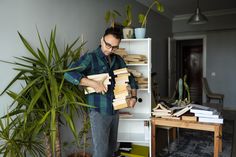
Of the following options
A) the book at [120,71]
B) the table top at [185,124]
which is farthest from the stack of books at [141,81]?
the book at [120,71]

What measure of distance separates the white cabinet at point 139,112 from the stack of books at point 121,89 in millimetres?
708

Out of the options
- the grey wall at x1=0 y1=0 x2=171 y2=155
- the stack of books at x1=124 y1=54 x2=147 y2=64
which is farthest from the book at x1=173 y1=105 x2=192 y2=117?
the grey wall at x1=0 y1=0 x2=171 y2=155

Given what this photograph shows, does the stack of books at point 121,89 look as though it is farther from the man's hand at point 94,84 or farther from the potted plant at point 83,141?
the potted plant at point 83,141

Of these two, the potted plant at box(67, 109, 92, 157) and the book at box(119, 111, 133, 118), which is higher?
the book at box(119, 111, 133, 118)

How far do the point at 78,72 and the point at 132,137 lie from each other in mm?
1459

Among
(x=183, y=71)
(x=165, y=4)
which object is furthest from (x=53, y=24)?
(x=183, y=71)

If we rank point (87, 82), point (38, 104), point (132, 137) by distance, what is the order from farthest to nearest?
point (132, 137), point (38, 104), point (87, 82)

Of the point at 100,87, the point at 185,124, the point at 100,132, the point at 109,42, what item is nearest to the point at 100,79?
the point at 100,87

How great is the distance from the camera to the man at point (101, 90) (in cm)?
184

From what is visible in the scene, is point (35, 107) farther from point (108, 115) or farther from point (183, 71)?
point (183, 71)

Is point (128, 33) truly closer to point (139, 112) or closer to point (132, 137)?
point (139, 112)

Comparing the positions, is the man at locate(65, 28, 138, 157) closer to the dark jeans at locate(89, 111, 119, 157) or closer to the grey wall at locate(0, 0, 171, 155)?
the dark jeans at locate(89, 111, 119, 157)

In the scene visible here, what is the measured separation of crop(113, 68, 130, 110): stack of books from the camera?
1979 mm

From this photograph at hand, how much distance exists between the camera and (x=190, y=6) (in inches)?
213
